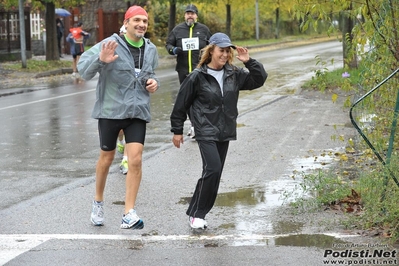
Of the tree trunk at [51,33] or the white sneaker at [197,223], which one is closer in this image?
the white sneaker at [197,223]

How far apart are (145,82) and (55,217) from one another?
1588mm

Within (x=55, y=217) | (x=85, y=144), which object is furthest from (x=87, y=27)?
(x=55, y=217)

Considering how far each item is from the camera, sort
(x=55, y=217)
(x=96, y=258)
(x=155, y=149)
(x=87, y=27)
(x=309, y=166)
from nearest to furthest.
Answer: (x=96, y=258) → (x=55, y=217) → (x=309, y=166) → (x=155, y=149) → (x=87, y=27)

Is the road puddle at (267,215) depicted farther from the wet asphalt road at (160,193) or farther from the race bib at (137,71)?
the race bib at (137,71)

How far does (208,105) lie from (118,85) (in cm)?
81

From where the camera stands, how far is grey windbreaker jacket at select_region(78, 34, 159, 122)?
712cm

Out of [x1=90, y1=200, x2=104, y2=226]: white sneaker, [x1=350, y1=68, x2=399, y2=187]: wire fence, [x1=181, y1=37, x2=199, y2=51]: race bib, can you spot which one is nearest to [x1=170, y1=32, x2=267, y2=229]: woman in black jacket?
[x1=90, y1=200, x2=104, y2=226]: white sneaker

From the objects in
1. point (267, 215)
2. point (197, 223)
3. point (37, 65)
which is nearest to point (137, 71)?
point (197, 223)

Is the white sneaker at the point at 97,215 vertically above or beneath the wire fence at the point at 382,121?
beneath

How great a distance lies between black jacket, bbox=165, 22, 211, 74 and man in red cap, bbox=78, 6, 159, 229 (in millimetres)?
5195

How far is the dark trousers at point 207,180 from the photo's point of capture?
23.4 feet

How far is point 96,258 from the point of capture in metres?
6.19

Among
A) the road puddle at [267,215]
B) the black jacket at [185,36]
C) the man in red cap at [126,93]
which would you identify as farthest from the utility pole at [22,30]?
the man in red cap at [126,93]

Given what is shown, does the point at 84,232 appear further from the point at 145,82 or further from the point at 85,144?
the point at 85,144
